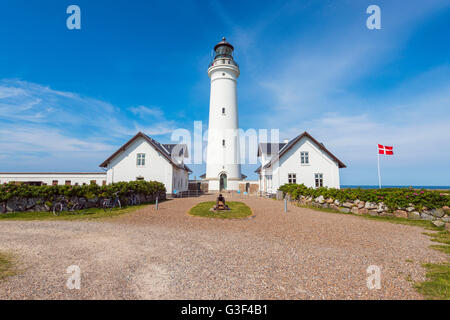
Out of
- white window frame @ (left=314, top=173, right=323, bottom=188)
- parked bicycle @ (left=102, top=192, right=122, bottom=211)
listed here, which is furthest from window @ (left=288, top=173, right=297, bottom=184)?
parked bicycle @ (left=102, top=192, right=122, bottom=211)

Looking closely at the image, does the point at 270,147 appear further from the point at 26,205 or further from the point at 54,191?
the point at 26,205

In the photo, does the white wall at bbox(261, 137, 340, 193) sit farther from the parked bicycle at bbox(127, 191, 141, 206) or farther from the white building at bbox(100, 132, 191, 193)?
the parked bicycle at bbox(127, 191, 141, 206)

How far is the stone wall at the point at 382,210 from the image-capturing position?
421 inches

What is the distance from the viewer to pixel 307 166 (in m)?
24.8

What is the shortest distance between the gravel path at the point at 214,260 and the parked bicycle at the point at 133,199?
291 inches

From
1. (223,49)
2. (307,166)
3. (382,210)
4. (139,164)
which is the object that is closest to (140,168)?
(139,164)

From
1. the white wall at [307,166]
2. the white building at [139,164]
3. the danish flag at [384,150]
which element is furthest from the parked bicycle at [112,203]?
the danish flag at [384,150]

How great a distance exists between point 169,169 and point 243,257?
2053 centimetres

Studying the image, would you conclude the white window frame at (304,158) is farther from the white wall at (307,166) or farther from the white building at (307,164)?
the white wall at (307,166)

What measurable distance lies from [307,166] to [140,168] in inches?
754

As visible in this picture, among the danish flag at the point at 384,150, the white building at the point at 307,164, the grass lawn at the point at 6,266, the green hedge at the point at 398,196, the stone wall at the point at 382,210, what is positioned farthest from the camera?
the white building at the point at 307,164

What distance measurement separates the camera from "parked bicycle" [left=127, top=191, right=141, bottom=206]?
17.2 m

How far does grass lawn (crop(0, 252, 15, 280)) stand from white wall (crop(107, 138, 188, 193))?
19225mm
